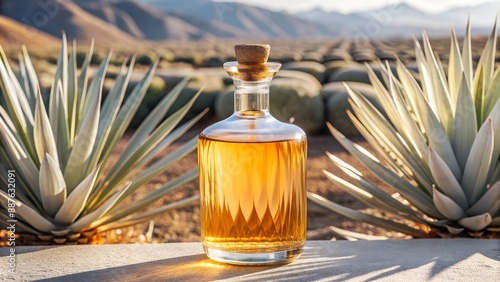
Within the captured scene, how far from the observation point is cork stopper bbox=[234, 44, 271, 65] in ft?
5.49

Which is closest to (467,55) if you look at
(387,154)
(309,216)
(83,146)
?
(387,154)

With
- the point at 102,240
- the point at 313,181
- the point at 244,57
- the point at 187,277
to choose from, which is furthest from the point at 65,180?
the point at 313,181

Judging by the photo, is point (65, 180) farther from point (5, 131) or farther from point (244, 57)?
point (244, 57)

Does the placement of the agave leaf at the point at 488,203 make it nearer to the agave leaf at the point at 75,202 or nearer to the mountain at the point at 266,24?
the agave leaf at the point at 75,202

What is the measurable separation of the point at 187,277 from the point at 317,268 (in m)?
0.34

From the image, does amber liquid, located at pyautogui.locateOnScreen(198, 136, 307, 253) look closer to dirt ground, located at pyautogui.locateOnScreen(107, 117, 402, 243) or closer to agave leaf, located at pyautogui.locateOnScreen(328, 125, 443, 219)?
agave leaf, located at pyautogui.locateOnScreen(328, 125, 443, 219)

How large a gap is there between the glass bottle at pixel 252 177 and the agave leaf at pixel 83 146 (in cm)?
66

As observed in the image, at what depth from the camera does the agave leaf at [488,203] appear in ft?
7.14

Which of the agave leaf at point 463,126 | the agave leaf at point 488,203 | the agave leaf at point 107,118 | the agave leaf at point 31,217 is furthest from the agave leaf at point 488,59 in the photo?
the agave leaf at point 31,217

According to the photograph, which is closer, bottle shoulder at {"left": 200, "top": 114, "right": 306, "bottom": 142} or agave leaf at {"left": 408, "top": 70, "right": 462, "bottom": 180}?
bottle shoulder at {"left": 200, "top": 114, "right": 306, "bottom": 142}

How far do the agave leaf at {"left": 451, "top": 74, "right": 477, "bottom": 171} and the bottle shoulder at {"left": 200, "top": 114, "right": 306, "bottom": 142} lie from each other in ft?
2.68

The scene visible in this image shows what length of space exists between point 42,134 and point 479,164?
4.72ft

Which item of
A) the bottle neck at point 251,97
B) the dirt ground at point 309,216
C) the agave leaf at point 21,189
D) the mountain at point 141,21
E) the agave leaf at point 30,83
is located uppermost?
the mountain at point 141,21

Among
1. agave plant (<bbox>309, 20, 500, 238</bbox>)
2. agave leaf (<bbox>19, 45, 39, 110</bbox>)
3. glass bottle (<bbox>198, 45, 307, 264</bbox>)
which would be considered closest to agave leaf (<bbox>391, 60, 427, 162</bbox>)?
agave plant (<bbox>309, 20, 500, 238</bbox>)
